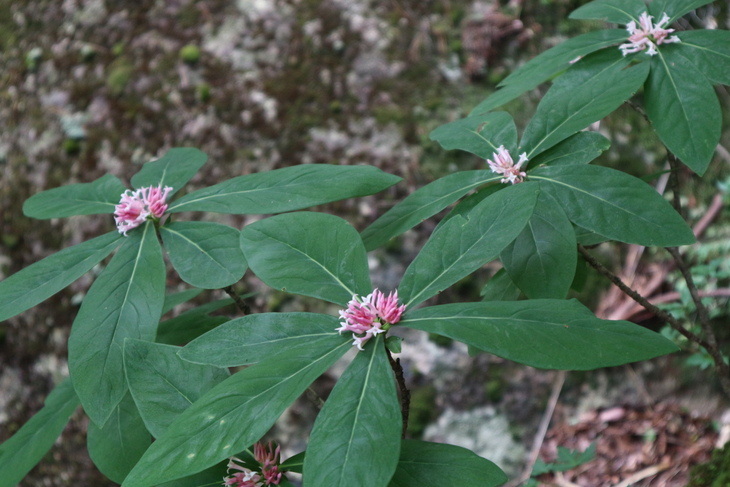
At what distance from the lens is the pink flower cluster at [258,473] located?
998mm

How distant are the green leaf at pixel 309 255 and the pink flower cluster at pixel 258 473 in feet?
0.91

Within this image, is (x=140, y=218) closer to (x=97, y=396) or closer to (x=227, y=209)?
(x=227, y=209)

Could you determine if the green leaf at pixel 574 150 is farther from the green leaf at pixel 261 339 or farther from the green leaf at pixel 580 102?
the green leaf at pixel 261 339

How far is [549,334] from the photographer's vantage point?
32.7 inches

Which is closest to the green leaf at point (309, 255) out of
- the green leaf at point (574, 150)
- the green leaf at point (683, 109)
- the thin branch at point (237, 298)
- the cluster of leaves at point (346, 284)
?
the cluster of leaves at point (346, 284)

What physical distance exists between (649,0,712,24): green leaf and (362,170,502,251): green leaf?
1.81ft

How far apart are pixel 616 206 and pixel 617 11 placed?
61cm

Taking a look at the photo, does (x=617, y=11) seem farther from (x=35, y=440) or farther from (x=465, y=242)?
(x=35, y=440)

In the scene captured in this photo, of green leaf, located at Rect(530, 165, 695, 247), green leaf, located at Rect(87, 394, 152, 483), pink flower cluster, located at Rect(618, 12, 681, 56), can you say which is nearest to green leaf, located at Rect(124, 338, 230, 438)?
green leaf, located at Rect(87, 394, 152, 483)

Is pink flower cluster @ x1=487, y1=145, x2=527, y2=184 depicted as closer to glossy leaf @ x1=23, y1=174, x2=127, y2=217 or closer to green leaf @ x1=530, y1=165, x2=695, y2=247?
green leaf @ x1=530, y1=165, x2=695, y2=247

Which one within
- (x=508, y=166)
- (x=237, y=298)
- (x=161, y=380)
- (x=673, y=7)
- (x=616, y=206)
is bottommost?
(x=161, y=380)

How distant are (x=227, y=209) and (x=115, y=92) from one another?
2381mm

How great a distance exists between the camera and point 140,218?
1.22 meters

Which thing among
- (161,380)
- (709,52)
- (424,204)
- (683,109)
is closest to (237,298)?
(161,380)
